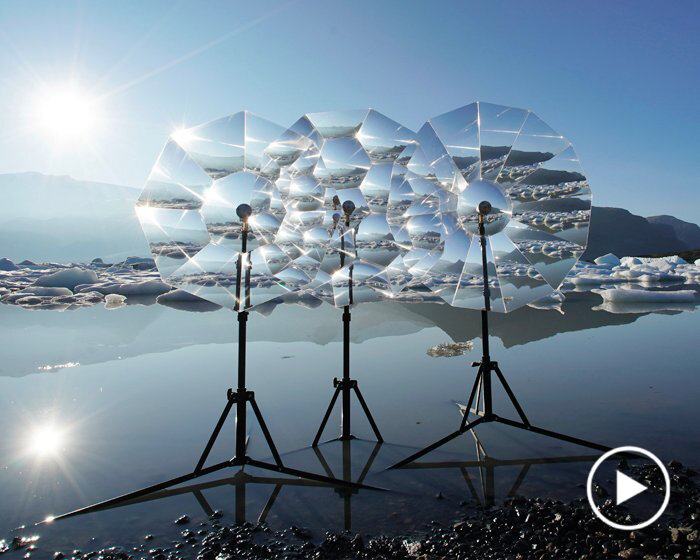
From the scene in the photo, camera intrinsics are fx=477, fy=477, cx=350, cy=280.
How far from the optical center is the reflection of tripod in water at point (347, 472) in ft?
8.95

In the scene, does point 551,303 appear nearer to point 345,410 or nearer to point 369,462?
point 345,410

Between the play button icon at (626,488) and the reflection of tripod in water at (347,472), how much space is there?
149cm

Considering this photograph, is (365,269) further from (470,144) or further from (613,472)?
(613,472)

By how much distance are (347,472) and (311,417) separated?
4.31 ft

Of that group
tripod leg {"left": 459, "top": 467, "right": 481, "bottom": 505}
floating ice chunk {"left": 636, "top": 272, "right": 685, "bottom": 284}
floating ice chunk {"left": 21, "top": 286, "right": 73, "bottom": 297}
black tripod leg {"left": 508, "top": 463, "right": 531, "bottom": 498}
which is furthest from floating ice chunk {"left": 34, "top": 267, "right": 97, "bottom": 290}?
floating ice chunk {"left": 636, "top": 272, "right": 685, "bottom": 284}

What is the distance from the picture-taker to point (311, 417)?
4559 millimetres

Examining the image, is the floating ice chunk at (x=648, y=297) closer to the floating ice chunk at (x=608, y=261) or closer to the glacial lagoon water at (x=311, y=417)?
the glacial lagoon water at (x=311, y=417)

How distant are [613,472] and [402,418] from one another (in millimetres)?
1822

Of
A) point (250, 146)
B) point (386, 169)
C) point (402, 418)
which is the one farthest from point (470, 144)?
point (402, 418)

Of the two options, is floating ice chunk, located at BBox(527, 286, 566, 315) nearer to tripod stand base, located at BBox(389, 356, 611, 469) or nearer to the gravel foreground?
tripod stand base, located at BBox(389, 356, 611, 469)

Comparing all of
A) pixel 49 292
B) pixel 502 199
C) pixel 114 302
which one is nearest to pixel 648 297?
pixel 502 199

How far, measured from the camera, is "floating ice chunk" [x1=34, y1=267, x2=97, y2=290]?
19.4 meters

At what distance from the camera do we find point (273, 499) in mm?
2922

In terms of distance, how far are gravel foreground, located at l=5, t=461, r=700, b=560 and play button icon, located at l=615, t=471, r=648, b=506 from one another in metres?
0.14
